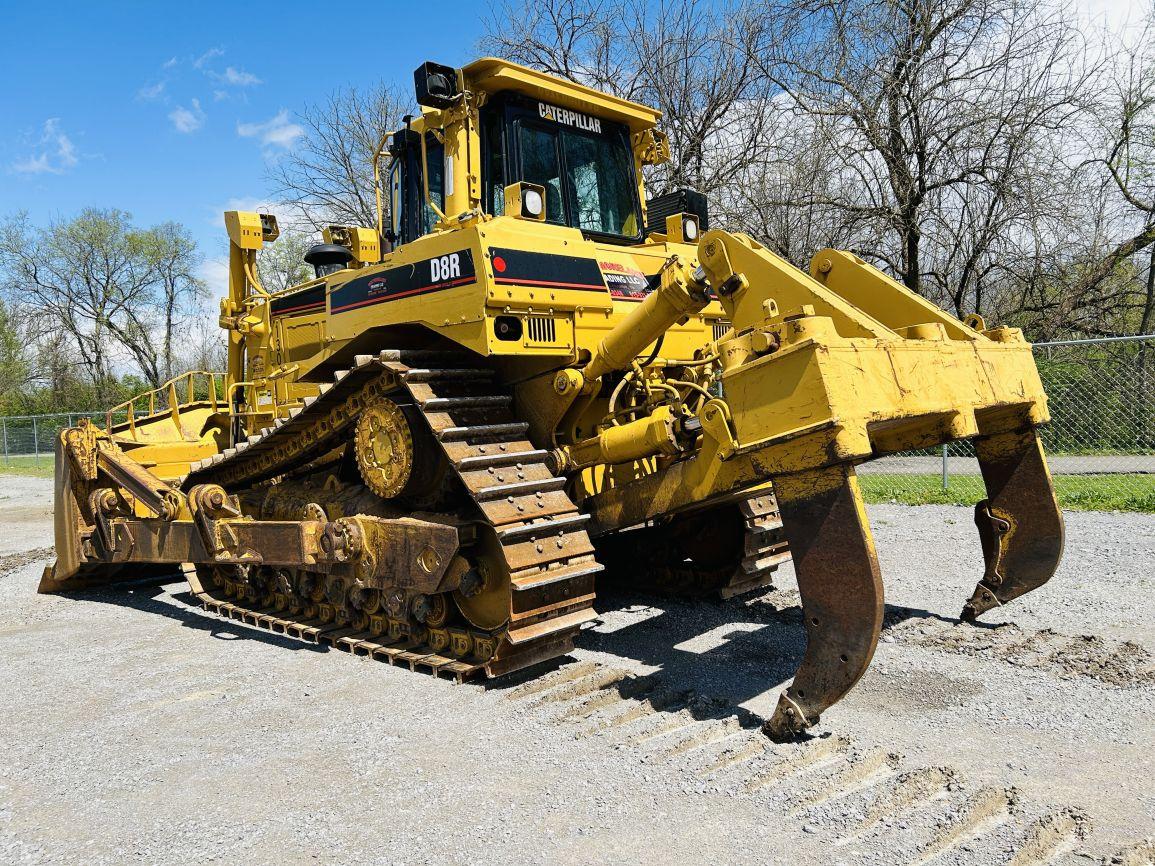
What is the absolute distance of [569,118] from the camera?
6.15 m

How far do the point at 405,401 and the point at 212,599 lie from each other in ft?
9.73

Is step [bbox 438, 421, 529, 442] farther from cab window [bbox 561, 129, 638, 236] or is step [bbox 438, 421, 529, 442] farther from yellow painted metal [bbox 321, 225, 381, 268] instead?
yellow painted metal [bbox 321, 225, 381, 268]

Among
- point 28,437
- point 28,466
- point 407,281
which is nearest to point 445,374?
point 407,281

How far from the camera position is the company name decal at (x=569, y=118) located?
598 centimetres

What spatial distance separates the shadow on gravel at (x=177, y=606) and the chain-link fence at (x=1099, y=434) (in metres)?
7.34

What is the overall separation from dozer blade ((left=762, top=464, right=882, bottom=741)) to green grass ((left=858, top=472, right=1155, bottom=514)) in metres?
6.91

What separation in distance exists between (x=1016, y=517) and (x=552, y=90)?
157 inches

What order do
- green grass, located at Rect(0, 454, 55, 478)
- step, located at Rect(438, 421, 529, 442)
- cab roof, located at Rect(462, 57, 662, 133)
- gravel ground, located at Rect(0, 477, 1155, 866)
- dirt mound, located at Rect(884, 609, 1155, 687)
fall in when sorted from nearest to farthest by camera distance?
gravel ground, located at Rect(0, 477, 1155, 866), dirt mound, located at Rect(884, 609, 1155, 687), step, located at Rect(438, 421, 529, 442), cab roof, located at Rect(462, 57, 662, 133), green grass, located at Rect(0, 454, 55, 478)

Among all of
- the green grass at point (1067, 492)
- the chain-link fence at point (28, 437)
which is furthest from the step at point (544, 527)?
the chain-link fence at point (28, 437)

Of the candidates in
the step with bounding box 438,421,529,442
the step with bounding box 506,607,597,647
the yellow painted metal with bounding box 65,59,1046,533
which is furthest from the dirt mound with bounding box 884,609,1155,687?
the step with bounding box 438,421,529,442

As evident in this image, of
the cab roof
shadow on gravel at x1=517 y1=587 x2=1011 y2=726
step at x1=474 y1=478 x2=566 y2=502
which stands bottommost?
shadow on gravel at x1=517 y1=587 x2=1011 y2=726

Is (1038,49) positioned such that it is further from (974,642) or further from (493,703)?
(493,703)

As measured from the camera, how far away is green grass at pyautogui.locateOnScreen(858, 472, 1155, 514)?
9672 mm

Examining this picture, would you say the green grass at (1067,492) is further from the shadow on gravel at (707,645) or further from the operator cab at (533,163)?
the operator cab at (533,163)
